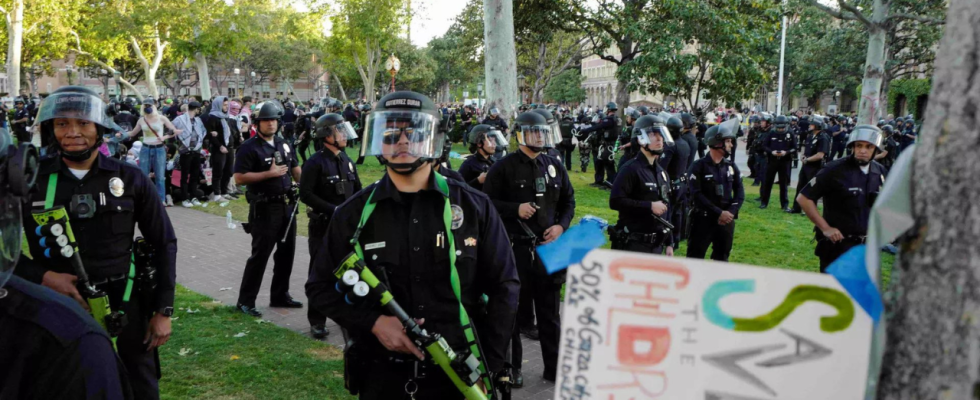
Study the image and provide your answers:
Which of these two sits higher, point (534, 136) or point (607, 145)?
point (534, 136)

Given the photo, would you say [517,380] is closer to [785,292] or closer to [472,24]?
[785,292]

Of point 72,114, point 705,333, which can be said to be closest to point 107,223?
point 72,114

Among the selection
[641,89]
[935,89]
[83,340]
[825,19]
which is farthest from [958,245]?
[825,19]

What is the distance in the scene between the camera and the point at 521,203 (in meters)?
6.24

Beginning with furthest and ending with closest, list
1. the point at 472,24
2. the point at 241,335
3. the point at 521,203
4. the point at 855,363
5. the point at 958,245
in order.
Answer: the point at 472,24 < the point at 241,335 < the point at 521,203 < the point at 855,363 < the point at 958,245

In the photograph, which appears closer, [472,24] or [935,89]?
[935,89]

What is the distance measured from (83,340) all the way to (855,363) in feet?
6.21

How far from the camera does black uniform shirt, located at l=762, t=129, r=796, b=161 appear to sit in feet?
50.5

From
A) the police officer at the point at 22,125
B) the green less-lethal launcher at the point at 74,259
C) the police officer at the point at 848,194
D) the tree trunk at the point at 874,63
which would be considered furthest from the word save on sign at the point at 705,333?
the police officer at the point at 22,125

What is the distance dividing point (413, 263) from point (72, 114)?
217 cm

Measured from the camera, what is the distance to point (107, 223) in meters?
4.07

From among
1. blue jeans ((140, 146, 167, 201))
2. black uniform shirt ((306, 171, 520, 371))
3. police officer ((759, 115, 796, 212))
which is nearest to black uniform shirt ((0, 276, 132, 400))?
black uniform shirt ((306, 171, 520, 371))

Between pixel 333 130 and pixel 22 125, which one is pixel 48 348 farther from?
pixel 22 125

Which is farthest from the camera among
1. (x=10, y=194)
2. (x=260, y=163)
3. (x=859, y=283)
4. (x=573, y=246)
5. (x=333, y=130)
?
(x=260, y=163)
